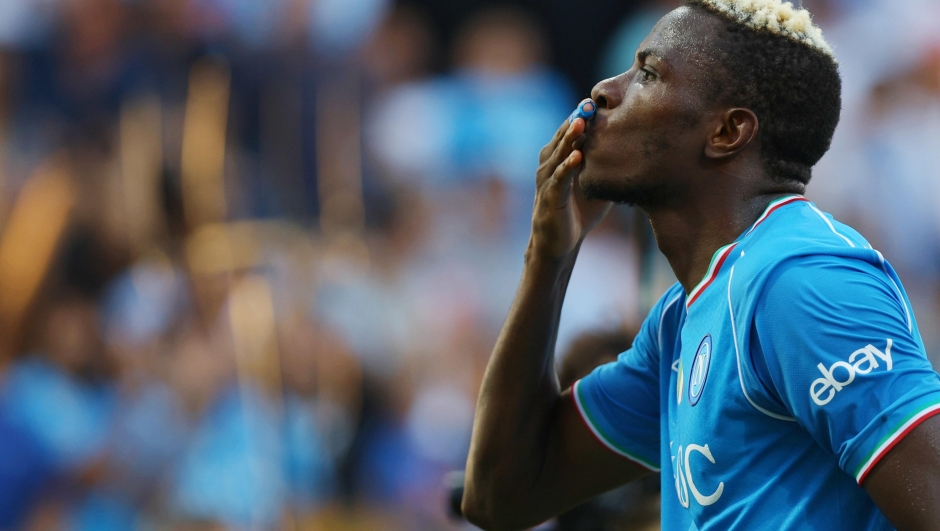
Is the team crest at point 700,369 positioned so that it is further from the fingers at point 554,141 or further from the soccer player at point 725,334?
the fingers at point 554,141

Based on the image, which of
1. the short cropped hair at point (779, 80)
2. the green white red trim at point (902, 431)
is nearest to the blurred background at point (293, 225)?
the short cropped hair at point (779, 80)

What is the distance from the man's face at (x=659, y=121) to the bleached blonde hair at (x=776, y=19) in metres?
0.05

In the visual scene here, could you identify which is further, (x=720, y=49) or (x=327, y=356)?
(x=327, y=356)

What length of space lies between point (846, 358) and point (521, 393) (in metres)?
0.93

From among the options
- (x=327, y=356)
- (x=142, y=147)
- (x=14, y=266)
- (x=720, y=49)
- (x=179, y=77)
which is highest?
(x=720, y=49)

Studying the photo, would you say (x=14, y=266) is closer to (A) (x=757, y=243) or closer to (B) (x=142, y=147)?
(B) (x=142, y=147)

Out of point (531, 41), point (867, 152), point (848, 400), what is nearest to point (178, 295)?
point (531, 41)

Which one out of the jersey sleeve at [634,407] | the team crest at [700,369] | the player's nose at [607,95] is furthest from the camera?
the jersey sleeve at [634,407]

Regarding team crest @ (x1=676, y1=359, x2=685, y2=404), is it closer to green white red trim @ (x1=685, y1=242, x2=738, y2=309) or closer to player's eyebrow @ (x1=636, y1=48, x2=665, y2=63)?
green white red trim @ (x1=685, y1=242, x2=738, y2=309)

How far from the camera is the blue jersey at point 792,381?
1.37 m

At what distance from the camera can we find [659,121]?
1848mm

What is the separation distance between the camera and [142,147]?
5.82 meters

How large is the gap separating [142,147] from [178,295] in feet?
3.03

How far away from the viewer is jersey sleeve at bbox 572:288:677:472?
2160 mm
